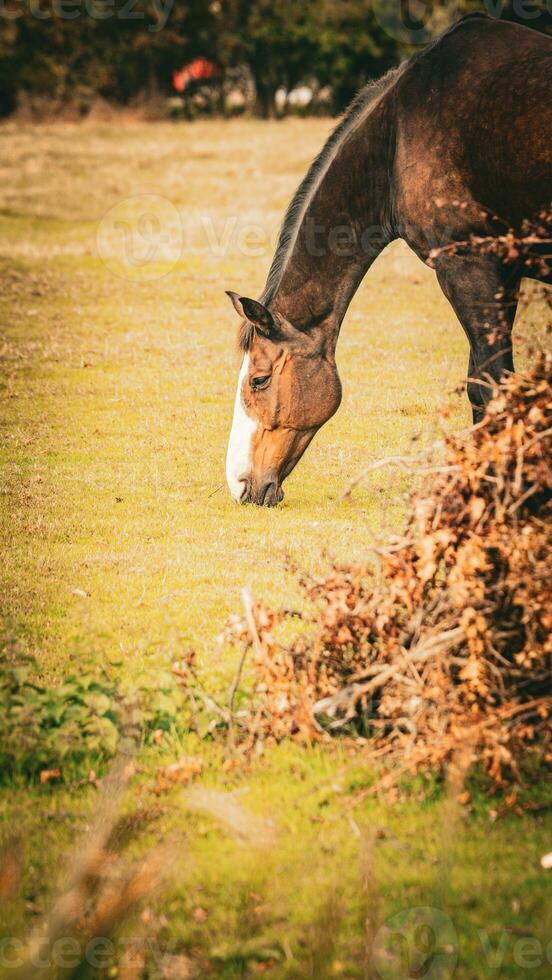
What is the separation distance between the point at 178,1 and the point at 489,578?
45.1 m

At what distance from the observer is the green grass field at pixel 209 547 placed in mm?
3252

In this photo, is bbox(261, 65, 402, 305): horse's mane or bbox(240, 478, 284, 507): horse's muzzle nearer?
bbox(261, 65, 402, 305): horse's mane

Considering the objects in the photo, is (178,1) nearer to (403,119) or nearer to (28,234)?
(28,234)

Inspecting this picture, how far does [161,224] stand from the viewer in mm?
19141

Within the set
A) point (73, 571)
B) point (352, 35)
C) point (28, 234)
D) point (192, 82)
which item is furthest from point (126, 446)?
point (192, 82)

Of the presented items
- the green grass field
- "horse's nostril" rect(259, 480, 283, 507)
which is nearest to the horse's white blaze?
"horse's nostril" rect(259, 480, 283, 507)

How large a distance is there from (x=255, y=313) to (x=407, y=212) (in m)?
1.03

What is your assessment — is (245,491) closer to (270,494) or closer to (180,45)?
(270,494)

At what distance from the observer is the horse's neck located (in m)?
6.17

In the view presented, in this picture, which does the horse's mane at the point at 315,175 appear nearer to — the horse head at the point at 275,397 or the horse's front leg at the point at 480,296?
the horse head at the point at 275,397

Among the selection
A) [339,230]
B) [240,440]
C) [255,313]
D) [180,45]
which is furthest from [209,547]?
[180,45]

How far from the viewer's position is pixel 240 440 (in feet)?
20.8

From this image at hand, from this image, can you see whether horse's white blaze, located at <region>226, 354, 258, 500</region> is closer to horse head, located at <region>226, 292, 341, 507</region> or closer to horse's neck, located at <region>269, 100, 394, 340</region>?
horse head, located at <region>226, 292, 341, 507</region>

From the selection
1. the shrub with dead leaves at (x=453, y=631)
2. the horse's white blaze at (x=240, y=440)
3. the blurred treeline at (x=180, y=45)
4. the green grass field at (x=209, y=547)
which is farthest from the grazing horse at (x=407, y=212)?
the blurred treeline at (x=180, y=45)
